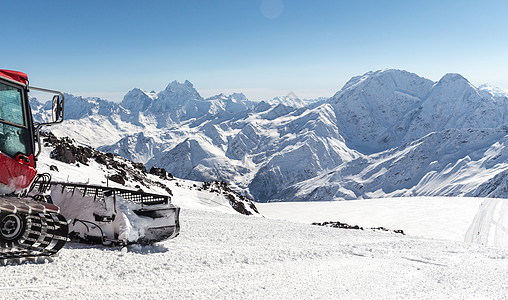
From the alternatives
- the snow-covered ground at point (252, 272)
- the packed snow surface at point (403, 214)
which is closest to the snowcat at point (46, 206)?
the snow-covered ground at point (252, 272)

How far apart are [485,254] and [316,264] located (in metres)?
7.94

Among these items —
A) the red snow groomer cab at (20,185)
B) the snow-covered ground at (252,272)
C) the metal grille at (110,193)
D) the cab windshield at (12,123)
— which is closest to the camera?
the snow-covered ground at (252,272)

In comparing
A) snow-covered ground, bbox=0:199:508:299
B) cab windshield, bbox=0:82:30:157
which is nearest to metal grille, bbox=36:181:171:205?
snow-covered ground, bbox=0:199:508:299

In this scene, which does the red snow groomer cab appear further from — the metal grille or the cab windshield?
the metal grille

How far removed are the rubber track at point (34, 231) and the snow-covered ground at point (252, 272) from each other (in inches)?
12.4

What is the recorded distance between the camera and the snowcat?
613 centimetres

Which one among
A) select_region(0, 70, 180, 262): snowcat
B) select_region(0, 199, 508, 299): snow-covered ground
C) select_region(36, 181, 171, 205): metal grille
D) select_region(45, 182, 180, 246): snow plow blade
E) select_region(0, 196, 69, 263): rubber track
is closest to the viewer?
select_region(0, 199, 508, 299): snow-covered ground

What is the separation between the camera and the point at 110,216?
7727 mm

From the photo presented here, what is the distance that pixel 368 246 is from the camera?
39.5 feet

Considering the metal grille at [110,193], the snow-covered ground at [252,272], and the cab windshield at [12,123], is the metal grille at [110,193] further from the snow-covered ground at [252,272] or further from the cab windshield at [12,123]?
the cab windshield at [12,123]

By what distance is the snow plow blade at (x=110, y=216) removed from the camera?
25.3ft

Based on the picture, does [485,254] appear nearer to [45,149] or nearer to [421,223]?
[45,149]

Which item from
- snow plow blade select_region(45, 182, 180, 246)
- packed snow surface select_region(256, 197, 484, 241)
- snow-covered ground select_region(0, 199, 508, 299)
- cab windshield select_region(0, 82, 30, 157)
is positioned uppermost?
cab windshield select_region(0, 82, 30, 157)

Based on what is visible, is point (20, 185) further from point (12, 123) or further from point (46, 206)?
point (12, 123)
